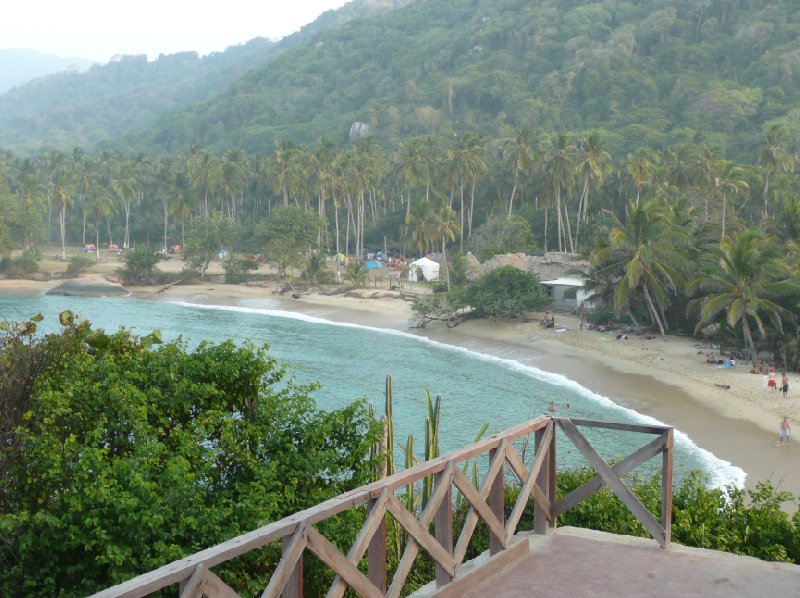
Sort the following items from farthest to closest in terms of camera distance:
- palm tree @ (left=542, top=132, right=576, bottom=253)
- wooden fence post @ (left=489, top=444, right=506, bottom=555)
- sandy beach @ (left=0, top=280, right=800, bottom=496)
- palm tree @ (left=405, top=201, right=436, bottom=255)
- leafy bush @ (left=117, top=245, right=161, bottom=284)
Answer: leafy bush @ (left=117, top=245, right=161, bottom=284)
palm tree @ (left=405, top=201, right=436, bottom=255)
palm tree @ (left=542, top=132, right=576, bottom=253)
sandy beach @ (left=0, top=280, right=800, bottom=496)
wooden fence post @ (left=489, top=444, right=506, bottom=555)

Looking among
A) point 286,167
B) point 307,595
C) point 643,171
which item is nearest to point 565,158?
point 643,171

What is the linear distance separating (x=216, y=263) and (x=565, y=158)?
1472 inches

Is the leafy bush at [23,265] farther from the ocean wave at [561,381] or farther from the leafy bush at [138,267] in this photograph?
the ocean wave at [561,381]

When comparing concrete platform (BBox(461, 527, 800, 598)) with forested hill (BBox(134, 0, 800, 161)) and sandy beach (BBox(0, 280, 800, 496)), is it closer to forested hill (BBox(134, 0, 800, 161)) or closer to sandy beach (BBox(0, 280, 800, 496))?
sandy beach (BBox(0, 280, 800, 496))

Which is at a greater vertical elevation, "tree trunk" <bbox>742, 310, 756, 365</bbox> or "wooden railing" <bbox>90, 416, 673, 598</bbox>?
"wooden railing" <bbox>90, 416, 673, 598</bbox>

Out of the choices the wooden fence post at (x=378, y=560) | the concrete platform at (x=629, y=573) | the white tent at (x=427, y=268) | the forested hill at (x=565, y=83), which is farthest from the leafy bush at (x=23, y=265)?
the wooden fence post at (x=378, y=560)

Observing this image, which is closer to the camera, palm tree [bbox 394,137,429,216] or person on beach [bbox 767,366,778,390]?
person on beach [bbox 767,366,778,390]

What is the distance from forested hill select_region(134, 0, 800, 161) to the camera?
11331 cm

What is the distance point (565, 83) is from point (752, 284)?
10732 centimetres

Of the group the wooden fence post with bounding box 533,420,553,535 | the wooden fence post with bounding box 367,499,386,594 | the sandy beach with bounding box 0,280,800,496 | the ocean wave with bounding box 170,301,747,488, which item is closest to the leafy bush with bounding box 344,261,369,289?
the sandy beach with bounding box 0,280,800,496

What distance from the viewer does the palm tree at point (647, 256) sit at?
43.4m

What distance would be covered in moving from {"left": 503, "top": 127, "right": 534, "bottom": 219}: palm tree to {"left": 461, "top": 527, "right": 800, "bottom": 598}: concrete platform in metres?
67.9

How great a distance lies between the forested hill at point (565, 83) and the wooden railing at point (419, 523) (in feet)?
297

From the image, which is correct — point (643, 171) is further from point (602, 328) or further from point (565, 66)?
point (565, 66)
